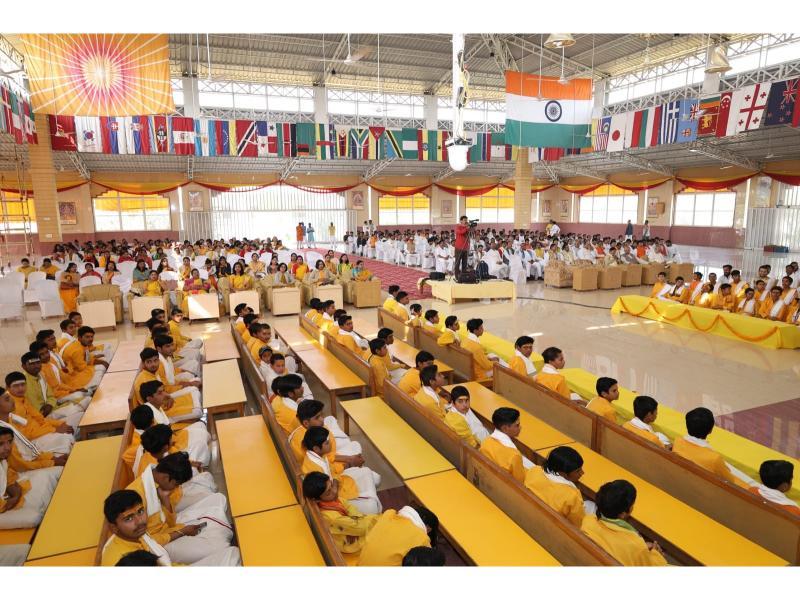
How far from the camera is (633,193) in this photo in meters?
25.7

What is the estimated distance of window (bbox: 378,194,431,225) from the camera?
2741cm

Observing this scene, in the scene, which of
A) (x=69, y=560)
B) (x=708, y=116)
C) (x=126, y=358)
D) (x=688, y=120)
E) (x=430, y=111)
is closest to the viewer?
(x=69, y=560)

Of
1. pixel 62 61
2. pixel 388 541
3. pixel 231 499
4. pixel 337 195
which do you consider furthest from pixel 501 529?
pixel 337 195

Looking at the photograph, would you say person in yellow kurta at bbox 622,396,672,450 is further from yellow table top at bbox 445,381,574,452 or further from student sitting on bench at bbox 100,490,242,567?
student sitting on bench at bbox 100,490,242,567

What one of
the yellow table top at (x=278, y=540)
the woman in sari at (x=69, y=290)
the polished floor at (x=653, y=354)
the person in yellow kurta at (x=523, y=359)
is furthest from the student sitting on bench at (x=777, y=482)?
the woman in sari at (x=69, y=290)

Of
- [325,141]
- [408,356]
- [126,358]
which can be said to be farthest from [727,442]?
[325,141]

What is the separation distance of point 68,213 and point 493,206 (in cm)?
2057

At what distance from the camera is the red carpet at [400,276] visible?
41.9 ft

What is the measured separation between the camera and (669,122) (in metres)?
15.4

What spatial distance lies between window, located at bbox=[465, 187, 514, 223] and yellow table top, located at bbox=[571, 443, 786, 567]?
25949 millimetres

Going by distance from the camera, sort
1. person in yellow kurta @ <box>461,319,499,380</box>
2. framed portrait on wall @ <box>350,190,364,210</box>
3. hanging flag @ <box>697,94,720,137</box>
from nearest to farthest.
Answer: person in yellow kurta @ <box>461,319,499,380</box> → hanging flag @ <box>697,94,720,137</box> → framed portrait on wall @ <box>350,190,364,210</box>

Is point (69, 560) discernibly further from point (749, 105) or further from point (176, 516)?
point (749, 105)

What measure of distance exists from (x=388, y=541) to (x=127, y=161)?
75.6 ft

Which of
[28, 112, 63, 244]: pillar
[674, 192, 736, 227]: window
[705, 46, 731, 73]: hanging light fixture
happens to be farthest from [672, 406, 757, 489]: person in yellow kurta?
[674, 192, 736, 227]: window
